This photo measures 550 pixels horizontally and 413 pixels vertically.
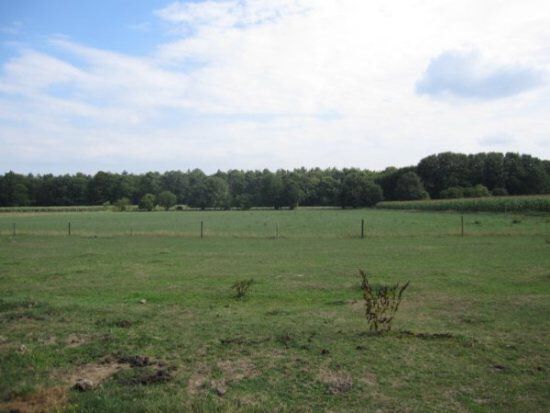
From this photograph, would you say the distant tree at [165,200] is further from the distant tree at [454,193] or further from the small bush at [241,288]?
the small bush at [241,288]

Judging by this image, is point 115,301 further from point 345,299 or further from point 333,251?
point 333,251

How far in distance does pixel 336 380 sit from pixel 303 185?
455 feet

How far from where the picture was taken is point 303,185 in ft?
472

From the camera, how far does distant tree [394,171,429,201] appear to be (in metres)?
114

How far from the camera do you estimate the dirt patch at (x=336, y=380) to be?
18.1 feet

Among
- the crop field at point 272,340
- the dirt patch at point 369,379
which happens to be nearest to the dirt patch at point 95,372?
the crop field at point 272,340

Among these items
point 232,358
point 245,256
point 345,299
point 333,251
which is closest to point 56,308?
point 232,358

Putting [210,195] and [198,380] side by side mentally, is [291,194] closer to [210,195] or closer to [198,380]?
[210,195]

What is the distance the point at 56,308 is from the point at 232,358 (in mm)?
5126

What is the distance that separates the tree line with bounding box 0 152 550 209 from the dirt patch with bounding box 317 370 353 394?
325ft

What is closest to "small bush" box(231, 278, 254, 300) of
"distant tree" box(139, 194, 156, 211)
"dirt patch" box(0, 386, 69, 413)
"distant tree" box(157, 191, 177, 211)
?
"dirt patch" box(0, 386, 69, 413)

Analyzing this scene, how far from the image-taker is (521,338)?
24.7ft

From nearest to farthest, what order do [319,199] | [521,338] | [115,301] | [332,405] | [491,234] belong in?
[332,405] → [521,338] → [115,301] → [491,234] → [319,199]

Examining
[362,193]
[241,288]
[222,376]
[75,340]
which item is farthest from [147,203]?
[222,376]
